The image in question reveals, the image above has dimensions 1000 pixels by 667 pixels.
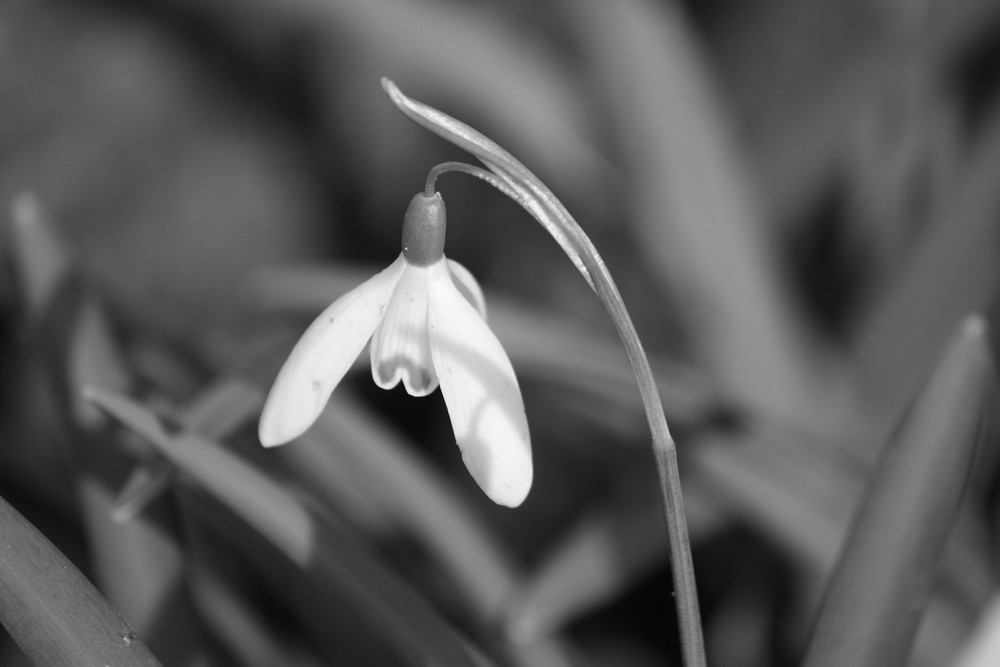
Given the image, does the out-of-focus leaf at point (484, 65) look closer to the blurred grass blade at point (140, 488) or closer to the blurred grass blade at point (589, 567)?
the blurred grass blade at point (589, 567)

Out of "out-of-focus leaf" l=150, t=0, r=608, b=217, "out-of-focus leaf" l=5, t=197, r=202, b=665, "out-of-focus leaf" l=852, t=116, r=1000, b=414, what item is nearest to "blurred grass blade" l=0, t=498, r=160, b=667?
"out-of-focus leaf" l=5, t=197, r=202, b=665

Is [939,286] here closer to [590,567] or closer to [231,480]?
[590,567]

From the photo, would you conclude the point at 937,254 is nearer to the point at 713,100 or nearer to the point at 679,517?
the point at 713,100

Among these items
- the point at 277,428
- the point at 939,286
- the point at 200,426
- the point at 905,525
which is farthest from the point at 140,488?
the point at 939,286

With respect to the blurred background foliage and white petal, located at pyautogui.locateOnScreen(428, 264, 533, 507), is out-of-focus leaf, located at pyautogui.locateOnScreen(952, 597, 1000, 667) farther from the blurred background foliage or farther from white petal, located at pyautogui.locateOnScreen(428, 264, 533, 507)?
white petal, located at pyautogui.locateOnScreen(428, 264, 533, 507)

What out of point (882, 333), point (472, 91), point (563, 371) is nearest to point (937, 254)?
→ point (882, 333)

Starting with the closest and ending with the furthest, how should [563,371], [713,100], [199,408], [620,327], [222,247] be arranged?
[620,327]
[199,408]
[563,371]
[713,100]
[222,247]
